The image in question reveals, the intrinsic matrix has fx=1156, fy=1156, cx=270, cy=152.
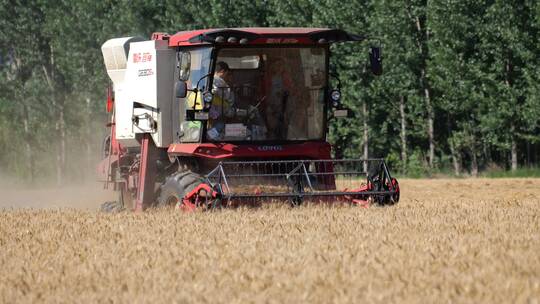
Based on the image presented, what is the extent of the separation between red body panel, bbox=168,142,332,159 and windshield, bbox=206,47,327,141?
132mm

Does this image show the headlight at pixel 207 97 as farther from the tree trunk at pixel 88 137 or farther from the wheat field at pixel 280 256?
the tree trunk at pixel 88 137

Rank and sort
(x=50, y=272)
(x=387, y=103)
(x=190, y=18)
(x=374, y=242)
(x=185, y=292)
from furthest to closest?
(x=190, y=18)
(x=387, y=103)
(x=374, y=242)
(x=50, y=272)
(x=185, y=292)

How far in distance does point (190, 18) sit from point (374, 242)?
3075 cm

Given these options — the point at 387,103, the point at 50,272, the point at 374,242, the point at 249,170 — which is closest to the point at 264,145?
the point at 249,170

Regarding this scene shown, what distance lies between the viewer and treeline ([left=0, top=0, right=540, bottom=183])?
3180cm

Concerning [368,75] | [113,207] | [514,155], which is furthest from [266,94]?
[368,75]

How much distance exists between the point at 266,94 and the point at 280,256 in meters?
5.69

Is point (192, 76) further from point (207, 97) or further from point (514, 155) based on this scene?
point (514, 155)

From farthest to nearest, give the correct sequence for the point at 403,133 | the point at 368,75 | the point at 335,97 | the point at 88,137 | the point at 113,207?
the point at 88,137, the point at 368,75, the point at 403,133, the point at 113,207, the point at 335,97

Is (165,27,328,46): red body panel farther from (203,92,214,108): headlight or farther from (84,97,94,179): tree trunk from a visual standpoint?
(84,97,94,179): tree trunk

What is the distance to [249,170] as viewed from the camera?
14.9 metres

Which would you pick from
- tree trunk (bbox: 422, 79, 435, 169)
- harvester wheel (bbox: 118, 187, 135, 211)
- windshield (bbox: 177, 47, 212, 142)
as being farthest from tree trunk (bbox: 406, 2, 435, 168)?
windshield (bbox: 177, 47, 212, 142)

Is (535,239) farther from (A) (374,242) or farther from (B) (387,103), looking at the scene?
(B) (387,103)

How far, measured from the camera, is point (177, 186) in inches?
568
